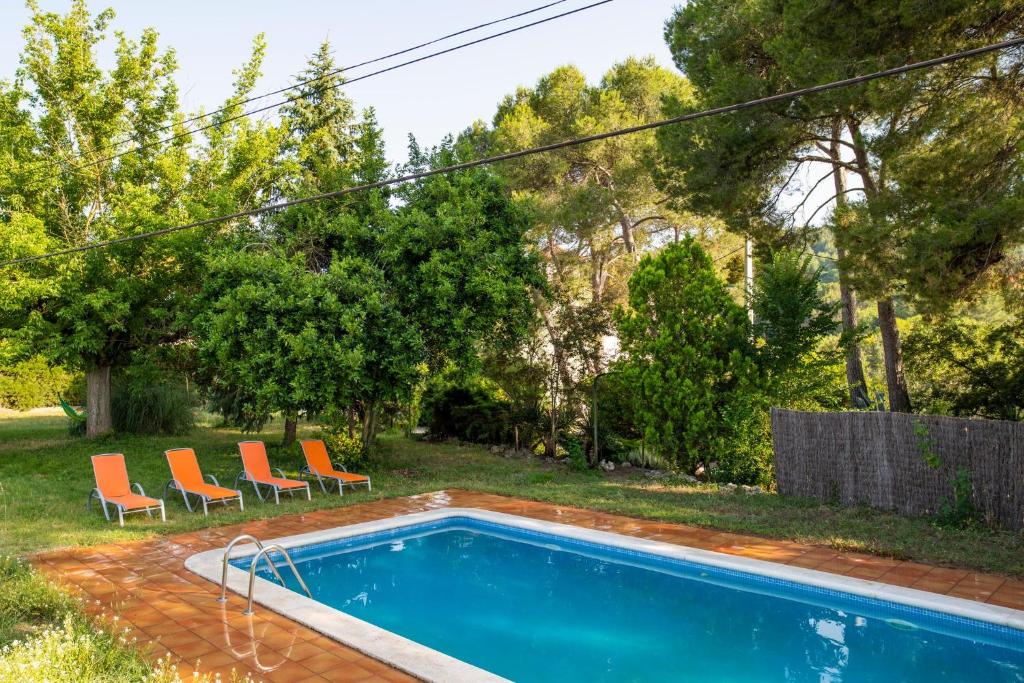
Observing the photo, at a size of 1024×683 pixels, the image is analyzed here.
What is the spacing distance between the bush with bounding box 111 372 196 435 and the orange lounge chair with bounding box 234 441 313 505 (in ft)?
23.3

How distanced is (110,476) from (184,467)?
101 cm

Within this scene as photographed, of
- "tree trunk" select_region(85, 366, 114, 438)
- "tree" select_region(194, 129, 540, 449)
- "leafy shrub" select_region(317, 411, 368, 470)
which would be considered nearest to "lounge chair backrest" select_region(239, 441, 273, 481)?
"tree" select_region(194, 129, 540, 449)

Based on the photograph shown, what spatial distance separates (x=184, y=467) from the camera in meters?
11.0

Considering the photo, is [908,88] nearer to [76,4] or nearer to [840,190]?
[840,190]

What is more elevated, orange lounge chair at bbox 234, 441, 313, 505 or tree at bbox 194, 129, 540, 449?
tree at bbox 194, 129, 540, 449

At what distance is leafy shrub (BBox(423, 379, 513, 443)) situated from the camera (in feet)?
59.5

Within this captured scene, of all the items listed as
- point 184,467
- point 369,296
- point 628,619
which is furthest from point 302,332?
point 628,619

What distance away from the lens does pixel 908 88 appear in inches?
391

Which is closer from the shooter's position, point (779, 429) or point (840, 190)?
point (779, 429)

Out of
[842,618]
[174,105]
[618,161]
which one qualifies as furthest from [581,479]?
[174,105]

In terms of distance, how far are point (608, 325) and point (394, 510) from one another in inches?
262

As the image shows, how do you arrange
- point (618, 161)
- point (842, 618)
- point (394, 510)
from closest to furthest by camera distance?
point (842, 618) → point (394, 510) → point (618, 161)

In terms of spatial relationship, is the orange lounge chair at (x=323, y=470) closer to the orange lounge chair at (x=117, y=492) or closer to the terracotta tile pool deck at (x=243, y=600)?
the terracotta tile pool deck at (x=243, y=600)

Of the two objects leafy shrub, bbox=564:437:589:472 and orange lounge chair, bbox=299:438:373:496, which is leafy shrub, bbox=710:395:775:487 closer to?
leafy shrub, bbox=564:437:589:472
